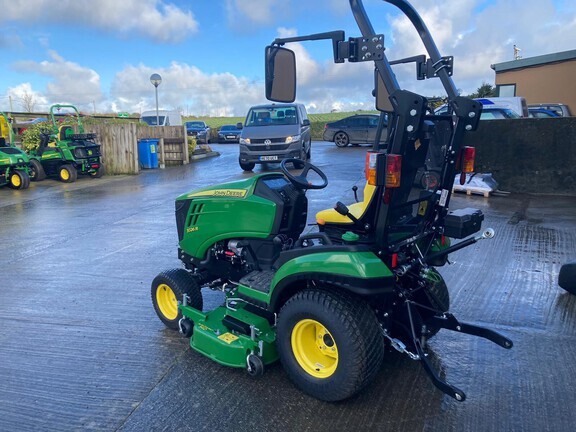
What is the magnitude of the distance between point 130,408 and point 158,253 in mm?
3367

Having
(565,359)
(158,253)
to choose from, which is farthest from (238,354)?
(158,253)

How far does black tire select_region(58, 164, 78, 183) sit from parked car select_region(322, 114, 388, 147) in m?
11.9

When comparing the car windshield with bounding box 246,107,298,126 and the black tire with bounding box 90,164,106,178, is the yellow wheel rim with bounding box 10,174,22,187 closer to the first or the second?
the black tire with bounding box 90,164,106,178

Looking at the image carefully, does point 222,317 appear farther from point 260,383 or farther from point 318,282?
point 318,282

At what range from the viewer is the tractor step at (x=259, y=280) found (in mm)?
3309

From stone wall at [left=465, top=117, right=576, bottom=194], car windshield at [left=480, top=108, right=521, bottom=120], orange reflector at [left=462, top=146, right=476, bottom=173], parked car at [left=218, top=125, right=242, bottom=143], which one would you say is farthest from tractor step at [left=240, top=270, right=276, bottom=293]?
parked car at [left=218, top=125, right=242, bottom=143]

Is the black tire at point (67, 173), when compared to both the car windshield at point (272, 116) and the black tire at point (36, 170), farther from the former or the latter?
the car windshield at point (272, 116)

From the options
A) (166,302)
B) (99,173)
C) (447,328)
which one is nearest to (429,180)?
(447,328)

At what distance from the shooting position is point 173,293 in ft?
12.9

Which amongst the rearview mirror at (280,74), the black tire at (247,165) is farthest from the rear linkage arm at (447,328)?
the black tire at (247,165)

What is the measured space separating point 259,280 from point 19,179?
1093 centimetres

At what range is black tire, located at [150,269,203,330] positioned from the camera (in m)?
3.83

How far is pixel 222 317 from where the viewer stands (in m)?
3.53

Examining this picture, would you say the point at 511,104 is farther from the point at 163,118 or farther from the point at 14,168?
A: the point at 163,118
